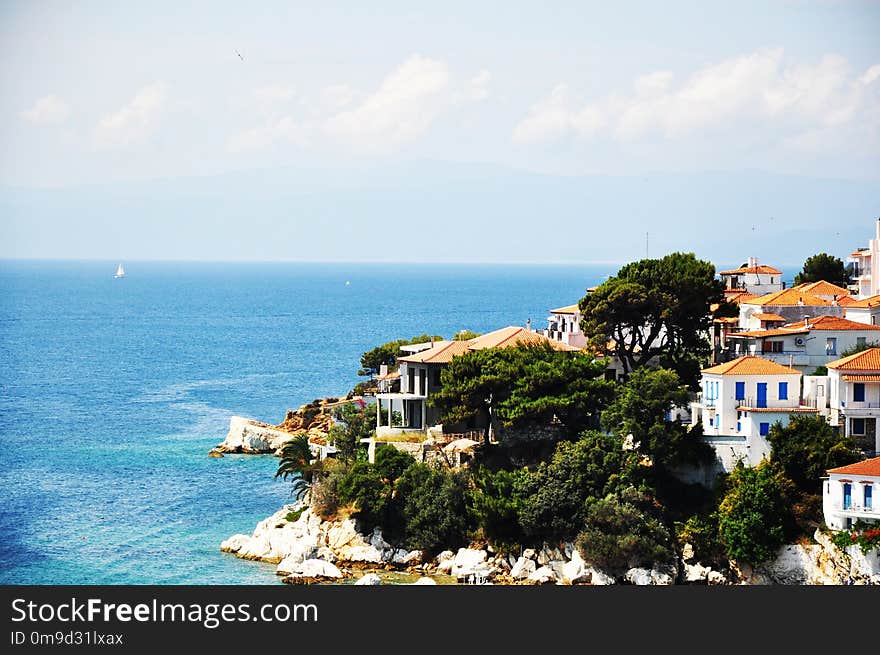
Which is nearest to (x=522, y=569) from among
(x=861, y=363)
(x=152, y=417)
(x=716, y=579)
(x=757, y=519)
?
(x=716, y=579)

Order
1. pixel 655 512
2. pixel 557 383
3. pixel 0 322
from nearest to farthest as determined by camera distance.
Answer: pixel 655 512 < pixel 557 383 < pixel 0 322

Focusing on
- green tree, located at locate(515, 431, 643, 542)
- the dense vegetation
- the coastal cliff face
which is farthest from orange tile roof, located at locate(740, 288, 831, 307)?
the coastal cliff face

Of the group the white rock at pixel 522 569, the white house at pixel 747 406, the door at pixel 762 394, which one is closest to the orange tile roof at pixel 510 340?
the white house at pixel 747 406

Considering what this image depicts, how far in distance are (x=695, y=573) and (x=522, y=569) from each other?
4.36 meters

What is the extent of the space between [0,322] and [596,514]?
113088 millimetres

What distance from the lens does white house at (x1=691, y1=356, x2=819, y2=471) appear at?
3616 centimetres

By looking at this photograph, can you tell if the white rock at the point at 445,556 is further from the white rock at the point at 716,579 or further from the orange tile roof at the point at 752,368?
the orange tile roof at the point at 752,368

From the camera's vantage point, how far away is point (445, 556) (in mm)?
35906

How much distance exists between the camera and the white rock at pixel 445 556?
117 feet

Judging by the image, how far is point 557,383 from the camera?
38.5m

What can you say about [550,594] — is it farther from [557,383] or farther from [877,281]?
[877,281]

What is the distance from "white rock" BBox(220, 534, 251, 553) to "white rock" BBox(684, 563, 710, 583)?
12.7 metres

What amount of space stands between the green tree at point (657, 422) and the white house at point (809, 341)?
5.32 m

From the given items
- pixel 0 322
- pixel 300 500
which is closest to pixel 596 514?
Result: pixel 300 500
